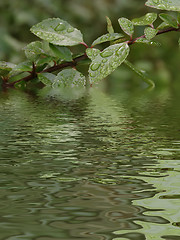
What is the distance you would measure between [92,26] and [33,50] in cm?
106

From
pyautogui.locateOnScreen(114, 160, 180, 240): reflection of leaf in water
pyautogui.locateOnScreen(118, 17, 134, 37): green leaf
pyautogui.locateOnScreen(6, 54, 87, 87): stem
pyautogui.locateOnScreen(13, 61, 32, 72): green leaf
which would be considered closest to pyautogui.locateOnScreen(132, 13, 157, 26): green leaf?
pyautogui.locateOnScreen(118, 17, 134, 37): green leaf

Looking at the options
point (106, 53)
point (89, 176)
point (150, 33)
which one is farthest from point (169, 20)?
point (89, 176)

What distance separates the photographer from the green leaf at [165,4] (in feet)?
2.36

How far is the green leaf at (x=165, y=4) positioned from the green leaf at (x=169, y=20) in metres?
0.05

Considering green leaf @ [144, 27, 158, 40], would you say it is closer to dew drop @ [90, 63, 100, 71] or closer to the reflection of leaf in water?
dew drop @ [90, 63, 100, 71]

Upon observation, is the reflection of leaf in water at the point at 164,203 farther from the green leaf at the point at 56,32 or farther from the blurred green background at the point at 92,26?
the blurred green background at the point at 92,26

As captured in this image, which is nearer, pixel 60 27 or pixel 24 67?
pixel 60 27

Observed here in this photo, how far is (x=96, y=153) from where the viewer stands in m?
0.51

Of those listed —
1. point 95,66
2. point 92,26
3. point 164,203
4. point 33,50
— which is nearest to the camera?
point 164,203

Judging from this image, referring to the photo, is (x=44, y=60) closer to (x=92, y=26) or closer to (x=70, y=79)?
(x=70, y=79)

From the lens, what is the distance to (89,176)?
0.42 m

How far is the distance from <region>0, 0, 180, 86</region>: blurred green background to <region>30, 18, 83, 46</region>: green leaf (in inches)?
14.9

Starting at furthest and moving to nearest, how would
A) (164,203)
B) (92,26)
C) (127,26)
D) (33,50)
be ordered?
(92,26), (33,50), (127,26), (164,203)

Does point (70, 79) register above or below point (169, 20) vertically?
below
